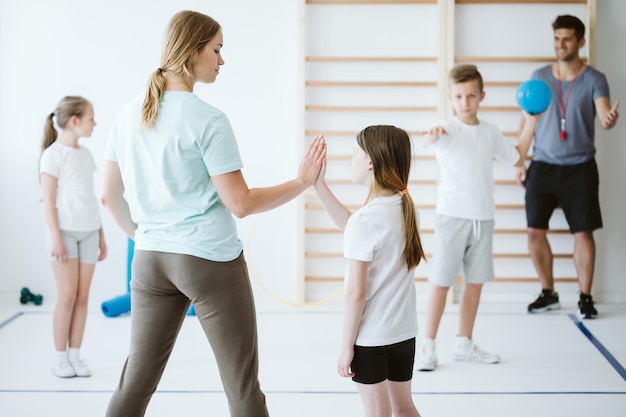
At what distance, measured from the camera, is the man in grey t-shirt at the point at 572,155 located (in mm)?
4789

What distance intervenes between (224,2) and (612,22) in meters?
2.43

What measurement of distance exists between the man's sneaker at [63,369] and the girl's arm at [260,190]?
5.94 ft

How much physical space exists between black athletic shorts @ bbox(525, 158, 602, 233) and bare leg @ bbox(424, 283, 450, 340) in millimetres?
1430

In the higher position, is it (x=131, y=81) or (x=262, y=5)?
(x=262, y=5)

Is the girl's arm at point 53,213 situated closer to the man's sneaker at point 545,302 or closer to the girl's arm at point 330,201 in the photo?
the girl's arm at point 330,201

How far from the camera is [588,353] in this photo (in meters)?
4.04

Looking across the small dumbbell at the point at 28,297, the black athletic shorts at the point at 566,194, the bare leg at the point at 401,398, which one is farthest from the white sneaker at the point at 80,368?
the black athletic shorts at the point at 566,194

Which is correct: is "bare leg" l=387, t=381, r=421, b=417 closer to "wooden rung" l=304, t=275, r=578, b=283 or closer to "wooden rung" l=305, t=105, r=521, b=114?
"wooden rung" l=304, t=275, r=578, b=283

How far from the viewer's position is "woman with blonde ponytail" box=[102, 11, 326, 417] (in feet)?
7.07

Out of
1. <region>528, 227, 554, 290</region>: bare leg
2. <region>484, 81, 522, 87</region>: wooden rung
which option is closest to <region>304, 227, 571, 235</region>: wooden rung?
<region>528, 227, 554, 290</region>: bare leg

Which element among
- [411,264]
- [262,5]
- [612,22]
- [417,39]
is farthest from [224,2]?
[411,264]

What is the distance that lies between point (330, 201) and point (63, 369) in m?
1.82

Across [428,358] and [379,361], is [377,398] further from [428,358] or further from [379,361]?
[428,358]

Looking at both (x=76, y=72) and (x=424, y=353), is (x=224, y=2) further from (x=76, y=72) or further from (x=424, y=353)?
(x=424, y=353)
